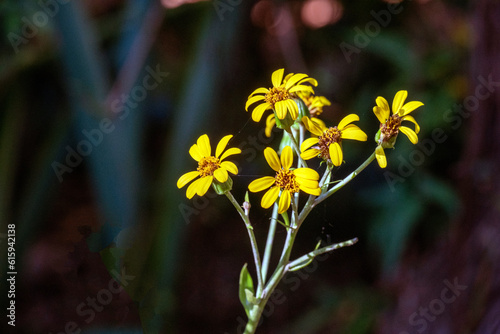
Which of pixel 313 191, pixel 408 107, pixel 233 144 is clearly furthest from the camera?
pixel 233 144

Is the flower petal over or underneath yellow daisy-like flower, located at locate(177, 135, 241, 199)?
underneath

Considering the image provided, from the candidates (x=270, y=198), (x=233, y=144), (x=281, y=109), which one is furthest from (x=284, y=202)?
(x=233, y=144)

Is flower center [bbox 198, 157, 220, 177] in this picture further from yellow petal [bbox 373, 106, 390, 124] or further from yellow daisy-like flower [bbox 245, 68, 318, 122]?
yellow petal [bbox 373, 106, 390, 124]

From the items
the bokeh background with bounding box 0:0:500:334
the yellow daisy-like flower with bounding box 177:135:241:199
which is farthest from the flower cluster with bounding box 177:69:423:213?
the bokeh background with bounding box 0:0:500:334

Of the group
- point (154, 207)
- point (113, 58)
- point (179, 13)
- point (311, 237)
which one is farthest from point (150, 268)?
point (179, 13)

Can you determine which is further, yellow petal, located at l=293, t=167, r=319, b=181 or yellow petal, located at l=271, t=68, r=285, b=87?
yellow petal, located at l=271, t=68, r=285, b=87

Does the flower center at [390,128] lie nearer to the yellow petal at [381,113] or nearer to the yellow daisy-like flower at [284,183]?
the yellow petal at [381,113]

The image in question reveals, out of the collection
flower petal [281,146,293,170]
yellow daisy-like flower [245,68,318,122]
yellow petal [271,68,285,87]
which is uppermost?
yellow petal [271,68,285,87]

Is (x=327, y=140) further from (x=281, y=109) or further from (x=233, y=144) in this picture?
(x=233, y=144)
